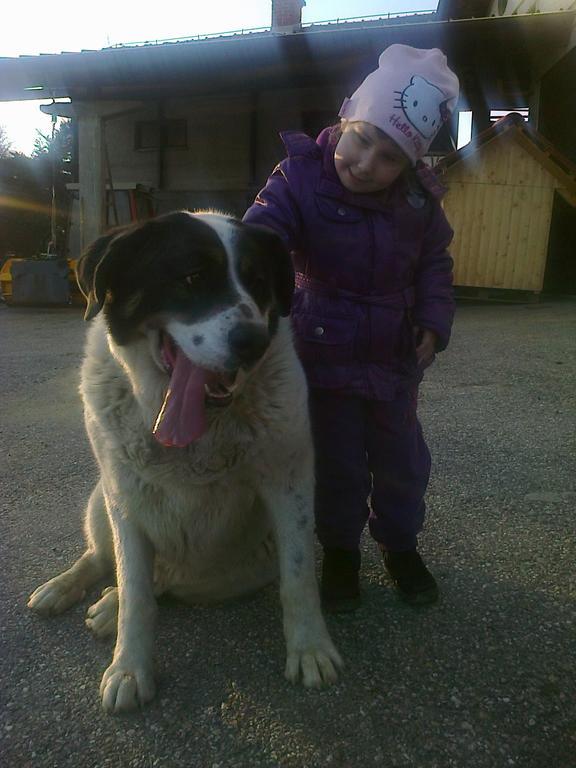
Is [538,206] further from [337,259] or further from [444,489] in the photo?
[337,259]

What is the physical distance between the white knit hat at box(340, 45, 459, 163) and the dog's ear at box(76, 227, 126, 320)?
3.03ft

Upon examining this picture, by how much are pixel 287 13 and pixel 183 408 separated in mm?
17987

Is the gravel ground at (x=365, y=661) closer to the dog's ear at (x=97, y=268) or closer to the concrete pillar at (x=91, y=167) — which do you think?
the dog's ear at (x=97, y=268)

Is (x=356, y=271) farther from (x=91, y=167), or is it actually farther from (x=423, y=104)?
(x=91, y=167)

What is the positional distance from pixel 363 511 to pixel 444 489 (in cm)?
→ 94

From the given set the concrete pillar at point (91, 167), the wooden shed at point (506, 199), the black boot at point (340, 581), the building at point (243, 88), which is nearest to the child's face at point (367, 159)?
the black boot at point (340, 581)

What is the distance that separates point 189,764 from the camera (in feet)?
4.99

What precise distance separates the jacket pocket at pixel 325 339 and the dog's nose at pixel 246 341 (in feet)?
1.79

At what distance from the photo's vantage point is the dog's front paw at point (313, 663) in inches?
71.3

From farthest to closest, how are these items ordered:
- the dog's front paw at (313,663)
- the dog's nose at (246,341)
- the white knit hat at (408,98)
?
the white knit hat at (408,98) → the dog's front paw at (313,663) → the dog's nose at (246,341)

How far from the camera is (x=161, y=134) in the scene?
15.1 meters

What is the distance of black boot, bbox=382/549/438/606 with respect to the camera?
2.20m

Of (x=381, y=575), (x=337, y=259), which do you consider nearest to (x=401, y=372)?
(x=337, y=259)

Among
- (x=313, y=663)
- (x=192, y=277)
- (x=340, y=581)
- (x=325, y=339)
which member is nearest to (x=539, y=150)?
(x=325, y=339)
